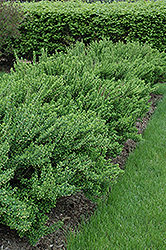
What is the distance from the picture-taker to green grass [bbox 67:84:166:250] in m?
2.32

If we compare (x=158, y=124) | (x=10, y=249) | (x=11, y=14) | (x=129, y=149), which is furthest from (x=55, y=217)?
(x=11, y=14)

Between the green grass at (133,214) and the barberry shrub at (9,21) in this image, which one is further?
the barberry shrub at (9,21)

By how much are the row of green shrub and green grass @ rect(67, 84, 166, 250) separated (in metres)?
5.17

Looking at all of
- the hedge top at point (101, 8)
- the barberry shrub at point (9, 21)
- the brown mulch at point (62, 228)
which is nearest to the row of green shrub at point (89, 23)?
the hedge top at point (101, 8)

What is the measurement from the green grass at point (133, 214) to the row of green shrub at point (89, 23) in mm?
5171

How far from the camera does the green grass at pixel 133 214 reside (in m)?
2.32

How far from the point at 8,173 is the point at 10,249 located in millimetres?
688

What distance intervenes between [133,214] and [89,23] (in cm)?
670

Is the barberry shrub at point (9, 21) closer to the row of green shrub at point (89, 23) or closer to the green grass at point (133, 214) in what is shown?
the row of green shrub at point (89, 23)

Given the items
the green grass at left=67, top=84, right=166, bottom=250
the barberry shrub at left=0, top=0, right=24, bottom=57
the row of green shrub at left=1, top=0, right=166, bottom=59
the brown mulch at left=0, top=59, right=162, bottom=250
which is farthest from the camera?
the row of green shrub at left=1, top=0, right=166, bottom=59

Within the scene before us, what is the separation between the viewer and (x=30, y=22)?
7.80 meters

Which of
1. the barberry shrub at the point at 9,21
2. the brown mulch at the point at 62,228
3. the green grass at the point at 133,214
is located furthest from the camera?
the barberry shrub at the point at 9,21

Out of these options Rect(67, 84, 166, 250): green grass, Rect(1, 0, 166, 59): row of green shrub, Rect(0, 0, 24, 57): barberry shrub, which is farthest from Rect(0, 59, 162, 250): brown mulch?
Rect(1, 0, 166, 59): row of green shrub

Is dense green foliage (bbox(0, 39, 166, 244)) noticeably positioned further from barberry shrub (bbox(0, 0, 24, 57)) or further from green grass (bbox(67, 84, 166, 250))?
barberry shrub (bbox(0, 0, 24, 57))
